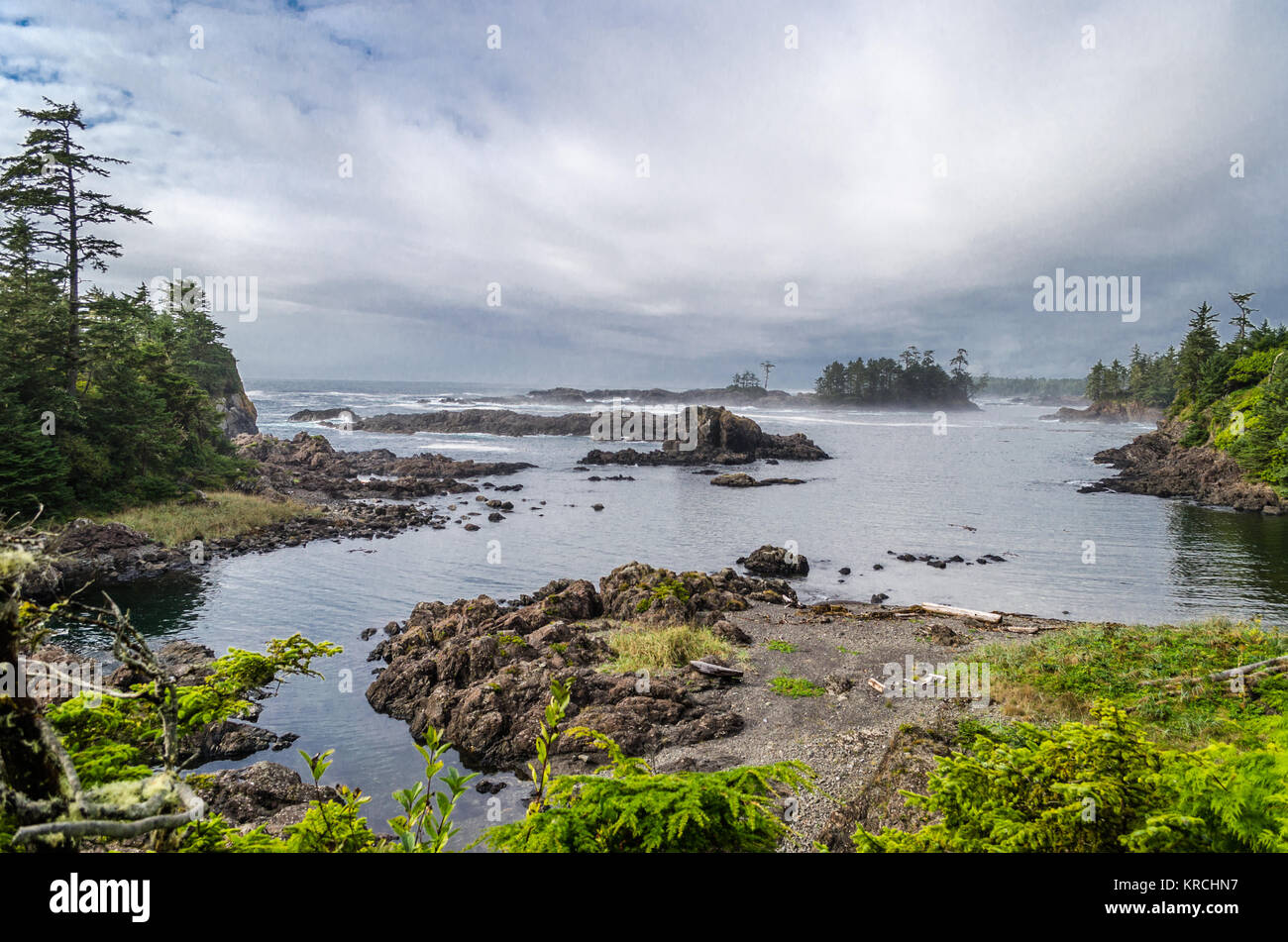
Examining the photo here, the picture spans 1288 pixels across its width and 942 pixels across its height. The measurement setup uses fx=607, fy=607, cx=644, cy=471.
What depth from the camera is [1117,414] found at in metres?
132

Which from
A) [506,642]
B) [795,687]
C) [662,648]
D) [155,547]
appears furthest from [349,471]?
[795,687]

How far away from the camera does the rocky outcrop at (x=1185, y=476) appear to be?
3828 cm

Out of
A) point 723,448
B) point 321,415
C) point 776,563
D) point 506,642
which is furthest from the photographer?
point 321,415

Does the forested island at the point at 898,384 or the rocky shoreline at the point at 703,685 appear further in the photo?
the forested island at the point at 898,384

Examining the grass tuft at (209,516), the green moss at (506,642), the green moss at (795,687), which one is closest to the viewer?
the green moss at (795,687)

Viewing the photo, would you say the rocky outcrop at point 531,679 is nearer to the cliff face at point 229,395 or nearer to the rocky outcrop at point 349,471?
the rocky outcrop at point 349,471

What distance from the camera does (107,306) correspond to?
2817 centimetres

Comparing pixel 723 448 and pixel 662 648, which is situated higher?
pixel 723 448

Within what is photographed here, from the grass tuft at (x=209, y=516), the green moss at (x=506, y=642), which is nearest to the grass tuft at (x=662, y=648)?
the green moss at (x=506, y=642)

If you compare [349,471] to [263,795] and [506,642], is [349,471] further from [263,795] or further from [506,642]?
[263,795]

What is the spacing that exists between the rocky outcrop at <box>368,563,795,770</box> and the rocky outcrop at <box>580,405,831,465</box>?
47565mm

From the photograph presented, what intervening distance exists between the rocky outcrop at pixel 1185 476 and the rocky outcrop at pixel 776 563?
31.7m

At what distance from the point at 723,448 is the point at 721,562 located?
44.9 meters
